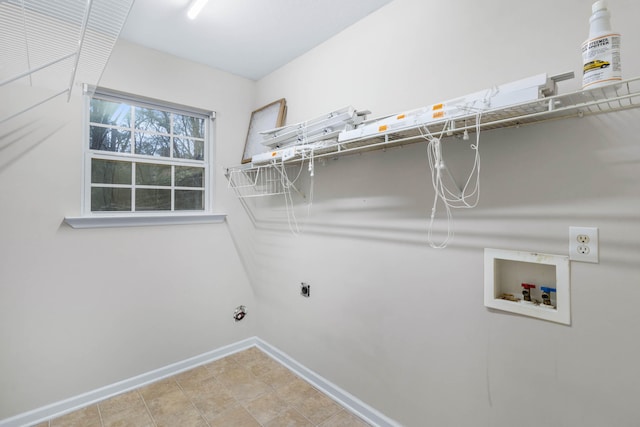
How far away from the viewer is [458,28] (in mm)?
1406

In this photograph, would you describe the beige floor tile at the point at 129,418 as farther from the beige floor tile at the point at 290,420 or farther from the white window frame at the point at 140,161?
the white window frame at the point at 140,161

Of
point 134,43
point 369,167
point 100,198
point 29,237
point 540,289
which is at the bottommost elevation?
point 540,289

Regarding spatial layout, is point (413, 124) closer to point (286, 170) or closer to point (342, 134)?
point (342, 134)

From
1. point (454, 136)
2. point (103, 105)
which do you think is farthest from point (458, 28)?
point (103, 105)

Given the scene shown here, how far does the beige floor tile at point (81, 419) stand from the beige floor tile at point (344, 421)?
4.58 ft

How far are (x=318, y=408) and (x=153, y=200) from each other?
1.93 m

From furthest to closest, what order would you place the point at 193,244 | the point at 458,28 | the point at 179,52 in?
the point at 193,244 < the point at 179,52 < the point at 458,28

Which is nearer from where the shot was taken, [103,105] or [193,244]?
[103,105]

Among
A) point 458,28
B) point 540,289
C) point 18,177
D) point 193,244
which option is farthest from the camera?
point 193,244

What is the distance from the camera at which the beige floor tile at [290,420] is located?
178 centimetres

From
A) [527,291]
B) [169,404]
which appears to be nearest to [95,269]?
[169,404]

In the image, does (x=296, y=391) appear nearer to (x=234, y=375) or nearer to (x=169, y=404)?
(x=234, y=375)

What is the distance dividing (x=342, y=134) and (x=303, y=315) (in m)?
1.45

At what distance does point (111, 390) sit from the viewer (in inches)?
80.3
